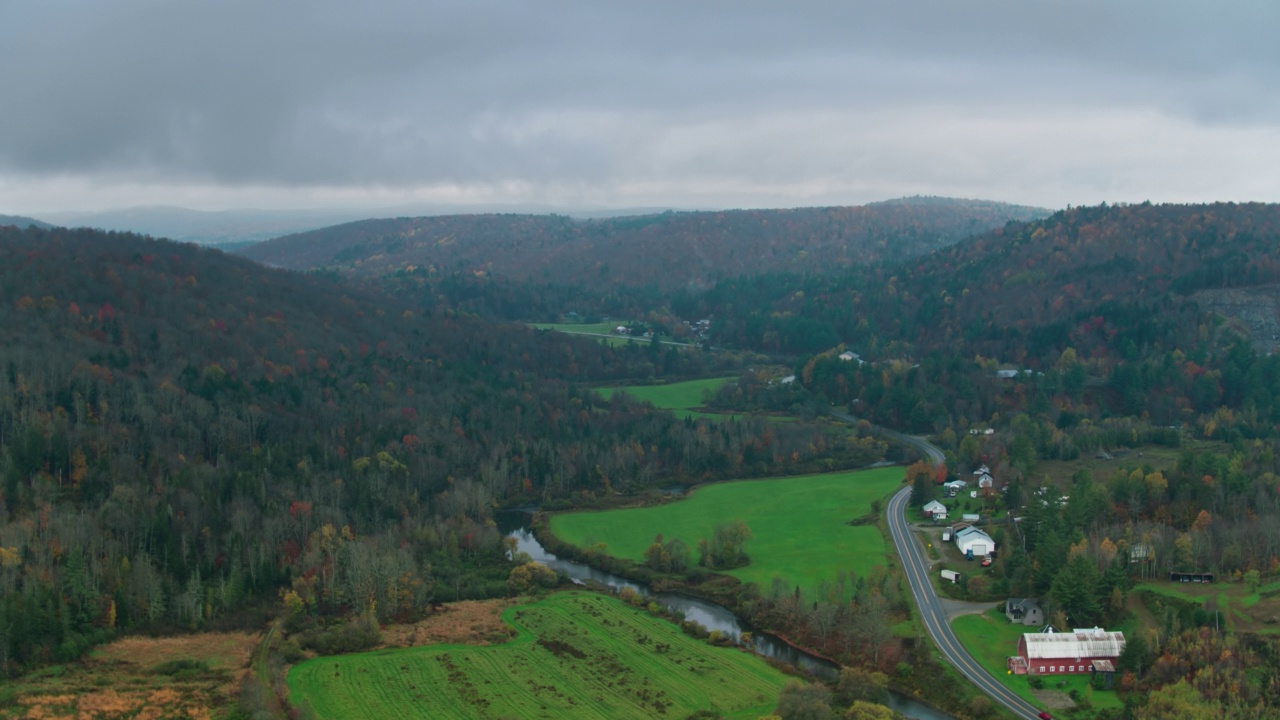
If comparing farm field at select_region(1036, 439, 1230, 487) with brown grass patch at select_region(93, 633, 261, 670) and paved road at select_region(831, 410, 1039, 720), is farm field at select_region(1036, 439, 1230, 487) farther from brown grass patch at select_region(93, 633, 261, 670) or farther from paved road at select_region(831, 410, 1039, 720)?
brown grass patch at select_region(93, 633, 261, 670)

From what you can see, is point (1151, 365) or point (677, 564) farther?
point (1151, 365)

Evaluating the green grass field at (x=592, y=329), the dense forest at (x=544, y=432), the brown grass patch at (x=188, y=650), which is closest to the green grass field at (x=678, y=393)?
the dense forest at (x=544, y=432)

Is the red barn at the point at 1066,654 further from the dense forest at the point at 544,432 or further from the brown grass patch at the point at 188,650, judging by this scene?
the brown grass patch at the point at 188,650

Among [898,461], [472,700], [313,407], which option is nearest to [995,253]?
[898,461]

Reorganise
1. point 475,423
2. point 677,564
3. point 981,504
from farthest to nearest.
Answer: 1. point 475,423
2. point 981,504
3. point 677,564

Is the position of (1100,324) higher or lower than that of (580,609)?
higher

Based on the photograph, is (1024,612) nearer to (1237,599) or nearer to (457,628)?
(1237,599)

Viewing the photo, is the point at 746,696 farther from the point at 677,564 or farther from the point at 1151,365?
the point at 1151,365
